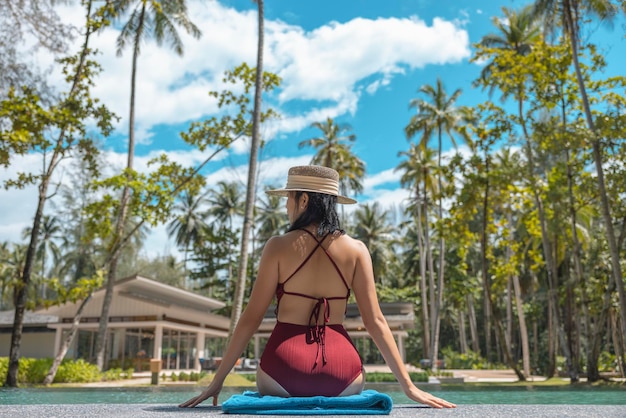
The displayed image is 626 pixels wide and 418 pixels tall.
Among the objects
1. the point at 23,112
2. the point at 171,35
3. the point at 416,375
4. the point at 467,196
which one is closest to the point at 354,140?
the point at 171,35

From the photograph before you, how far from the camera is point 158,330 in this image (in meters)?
26.3

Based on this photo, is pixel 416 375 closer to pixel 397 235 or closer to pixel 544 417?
pixel 544 417

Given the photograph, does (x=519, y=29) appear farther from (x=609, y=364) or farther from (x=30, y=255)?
(x=30, y=255)

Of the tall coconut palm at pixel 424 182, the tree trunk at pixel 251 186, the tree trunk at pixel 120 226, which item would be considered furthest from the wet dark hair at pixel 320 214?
the tall coconut palm at pixel 424 182

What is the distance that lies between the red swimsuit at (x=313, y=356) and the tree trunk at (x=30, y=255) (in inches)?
548

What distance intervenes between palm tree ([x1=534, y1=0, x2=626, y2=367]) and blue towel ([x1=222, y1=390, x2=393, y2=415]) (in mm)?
15790

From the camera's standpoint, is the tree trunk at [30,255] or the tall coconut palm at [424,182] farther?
the tall coconut palm at [424,182]

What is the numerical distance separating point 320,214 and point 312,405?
93cm

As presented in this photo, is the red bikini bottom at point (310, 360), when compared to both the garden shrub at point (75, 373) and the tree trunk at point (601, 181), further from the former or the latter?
the garden shrub at point (75, 373)

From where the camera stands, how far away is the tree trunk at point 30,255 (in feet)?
46.6

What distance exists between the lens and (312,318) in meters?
2.51

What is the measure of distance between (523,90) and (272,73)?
9.10m

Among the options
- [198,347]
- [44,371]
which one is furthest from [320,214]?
[198,347]

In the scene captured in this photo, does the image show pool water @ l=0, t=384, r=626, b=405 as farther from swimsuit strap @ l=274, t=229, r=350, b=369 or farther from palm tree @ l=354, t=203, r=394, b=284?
palm tree @ l=354, t=203, r=394, b=284
